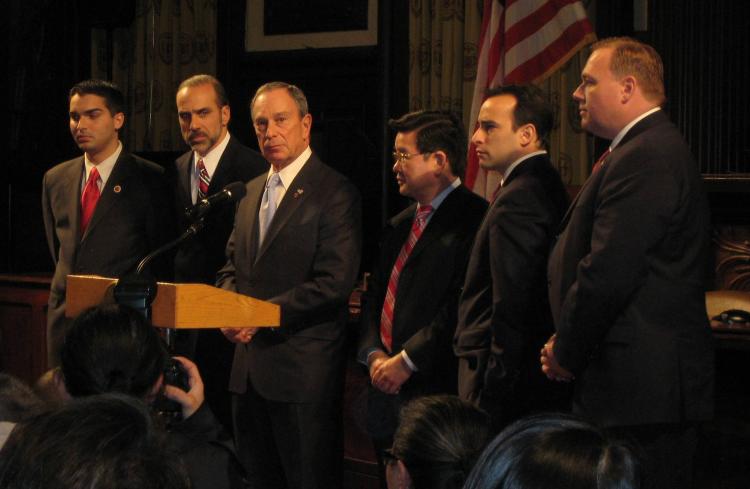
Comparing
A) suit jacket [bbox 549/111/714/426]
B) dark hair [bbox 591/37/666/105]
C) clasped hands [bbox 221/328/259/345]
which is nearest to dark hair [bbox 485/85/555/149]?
dark hair [bbox 591/37/666/105]

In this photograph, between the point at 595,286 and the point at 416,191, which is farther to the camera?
the point at 416,191

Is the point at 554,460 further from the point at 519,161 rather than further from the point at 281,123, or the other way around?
the point at 281,123

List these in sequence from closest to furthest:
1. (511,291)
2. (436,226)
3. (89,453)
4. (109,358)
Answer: (89,453) < (109,358) < (511,291) < (436,226)

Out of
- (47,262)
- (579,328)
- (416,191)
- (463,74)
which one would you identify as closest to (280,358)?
(416,191)

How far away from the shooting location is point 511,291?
2.85m

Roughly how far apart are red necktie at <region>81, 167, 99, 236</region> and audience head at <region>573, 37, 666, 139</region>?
2.00 meters

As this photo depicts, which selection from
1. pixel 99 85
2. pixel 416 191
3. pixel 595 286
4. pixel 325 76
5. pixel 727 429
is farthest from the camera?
pixel 325 76

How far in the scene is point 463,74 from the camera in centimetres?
595

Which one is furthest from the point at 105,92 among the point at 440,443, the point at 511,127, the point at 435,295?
the point at 440,443

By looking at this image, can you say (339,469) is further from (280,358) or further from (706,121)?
(706,121)

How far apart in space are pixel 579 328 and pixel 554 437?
54.1 inches

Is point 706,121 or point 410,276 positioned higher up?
point 706,121

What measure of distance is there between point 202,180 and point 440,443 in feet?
7.57

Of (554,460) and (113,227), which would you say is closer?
(554,460)
